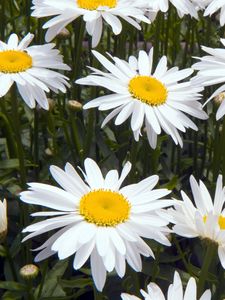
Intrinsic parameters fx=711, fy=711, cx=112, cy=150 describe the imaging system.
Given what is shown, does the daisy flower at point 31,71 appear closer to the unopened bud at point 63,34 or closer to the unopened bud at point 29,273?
the unopened bud at point 63,34

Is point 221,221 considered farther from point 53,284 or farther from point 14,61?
point 14,61

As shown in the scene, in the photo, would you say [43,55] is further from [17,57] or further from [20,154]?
[20,154]

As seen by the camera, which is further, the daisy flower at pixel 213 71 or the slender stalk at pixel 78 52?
the slender stalk at pixel 78 52

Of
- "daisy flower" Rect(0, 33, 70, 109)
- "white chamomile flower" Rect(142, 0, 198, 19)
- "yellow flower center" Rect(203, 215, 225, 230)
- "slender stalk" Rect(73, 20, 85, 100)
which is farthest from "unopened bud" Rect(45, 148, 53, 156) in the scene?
"yellow flower center" Rect(203, 215, 225, 230)

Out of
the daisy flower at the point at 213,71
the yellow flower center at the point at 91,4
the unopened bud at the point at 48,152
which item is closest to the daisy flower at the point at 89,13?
the yellow flower center at the point at 91,4

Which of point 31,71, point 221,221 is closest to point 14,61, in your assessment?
point 31,71

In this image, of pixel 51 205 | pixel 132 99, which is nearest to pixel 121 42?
pixel 132 99

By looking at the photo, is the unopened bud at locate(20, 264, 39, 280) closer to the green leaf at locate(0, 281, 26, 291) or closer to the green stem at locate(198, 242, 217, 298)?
the green leaf at locate(0, 281, 26, 291)
